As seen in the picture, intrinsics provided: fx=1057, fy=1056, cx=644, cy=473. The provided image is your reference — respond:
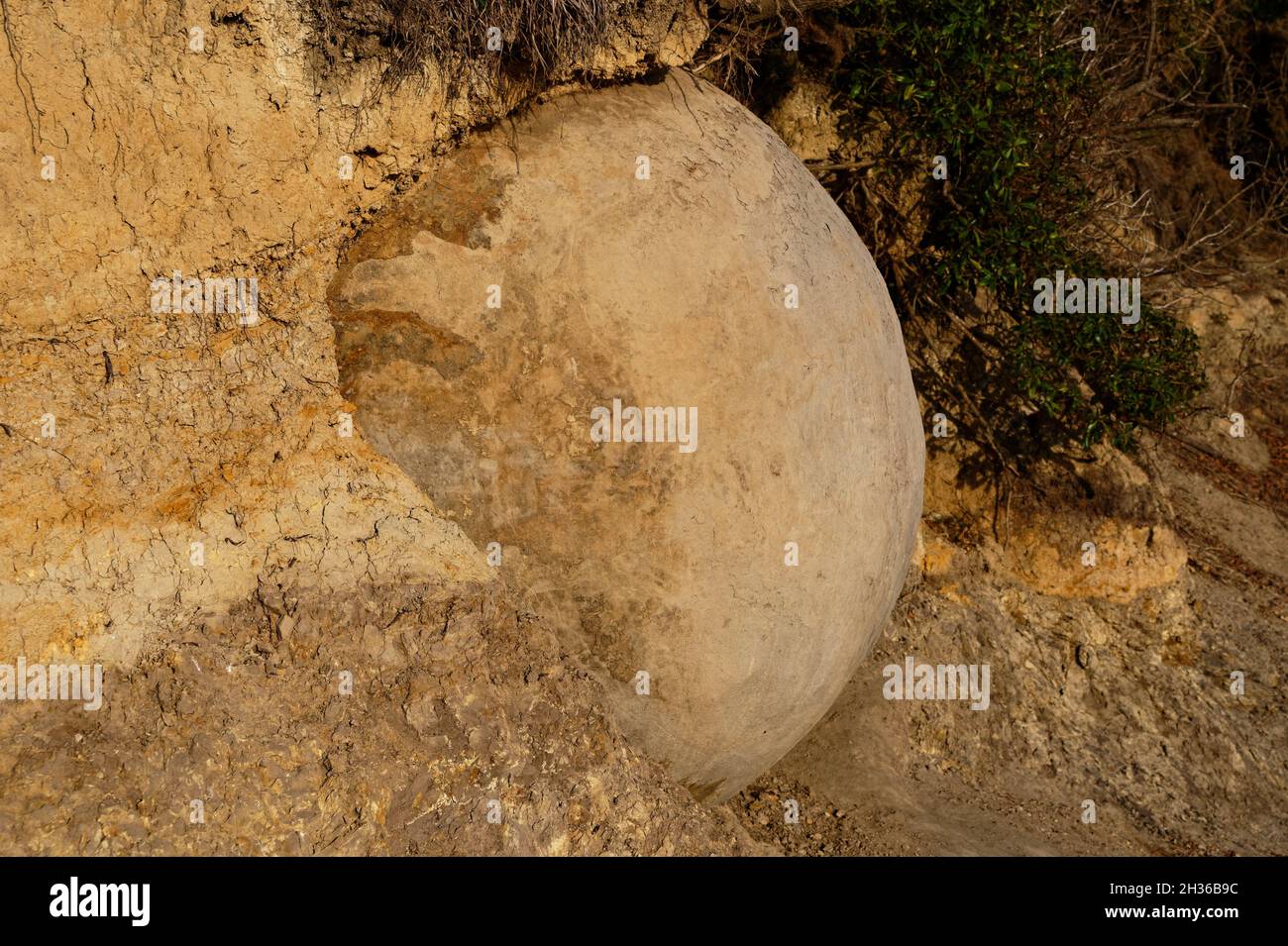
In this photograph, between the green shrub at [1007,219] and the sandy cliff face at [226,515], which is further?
the green shrub at [1007,219]

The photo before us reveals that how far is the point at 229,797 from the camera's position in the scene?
2.67m

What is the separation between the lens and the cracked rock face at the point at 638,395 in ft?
10.3

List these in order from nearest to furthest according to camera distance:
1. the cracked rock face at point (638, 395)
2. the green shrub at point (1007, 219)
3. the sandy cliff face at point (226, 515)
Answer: the sandy cliff face at point (226, 515) → the cracked rock face at point (638, 395) → the green shrub at point (1007, 219)

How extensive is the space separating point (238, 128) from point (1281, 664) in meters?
7.06

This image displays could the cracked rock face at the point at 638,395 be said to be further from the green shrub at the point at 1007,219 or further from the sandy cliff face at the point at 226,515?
the green shrub at the point at 1007,219

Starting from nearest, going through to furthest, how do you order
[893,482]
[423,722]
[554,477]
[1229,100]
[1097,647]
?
[423,722] < [554,477] < [893,482] < [1097,647] < [1229,100]

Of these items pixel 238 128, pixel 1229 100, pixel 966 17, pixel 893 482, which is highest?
pixel 1229 100

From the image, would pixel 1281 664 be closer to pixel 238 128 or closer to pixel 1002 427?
pixel 1002 427

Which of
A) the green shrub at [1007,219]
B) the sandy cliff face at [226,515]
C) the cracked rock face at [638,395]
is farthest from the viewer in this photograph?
the green shrub at [1007,219]

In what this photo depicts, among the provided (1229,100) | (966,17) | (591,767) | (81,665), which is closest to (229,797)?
(81,665)

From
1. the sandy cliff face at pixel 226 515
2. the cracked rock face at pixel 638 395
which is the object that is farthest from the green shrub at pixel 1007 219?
the sandy cliff face at pixel 226 515

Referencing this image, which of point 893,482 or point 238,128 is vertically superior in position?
point 238,128

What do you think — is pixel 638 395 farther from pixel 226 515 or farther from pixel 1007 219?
pixel 1007 219

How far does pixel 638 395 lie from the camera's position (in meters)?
3.25
